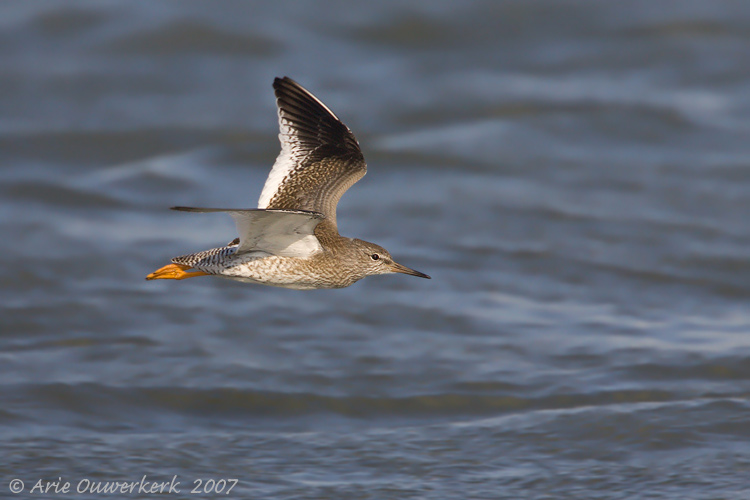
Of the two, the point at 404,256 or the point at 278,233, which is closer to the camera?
the point at 278,233

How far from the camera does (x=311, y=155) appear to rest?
820 cm

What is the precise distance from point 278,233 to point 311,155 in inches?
40.4

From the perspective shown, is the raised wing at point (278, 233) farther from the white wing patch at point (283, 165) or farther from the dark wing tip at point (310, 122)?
the dark wing tip at point (310, 122)

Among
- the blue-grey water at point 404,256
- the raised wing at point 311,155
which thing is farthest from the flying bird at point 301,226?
the blue-grey water at point 404,256

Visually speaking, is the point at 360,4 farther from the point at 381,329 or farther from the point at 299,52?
the point at 381,329

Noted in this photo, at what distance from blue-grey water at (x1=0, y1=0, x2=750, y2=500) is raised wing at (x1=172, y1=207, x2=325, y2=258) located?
214 cm

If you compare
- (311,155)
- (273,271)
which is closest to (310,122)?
(311,155)

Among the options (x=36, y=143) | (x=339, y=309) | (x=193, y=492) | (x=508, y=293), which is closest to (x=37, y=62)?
(x=36, y=143)

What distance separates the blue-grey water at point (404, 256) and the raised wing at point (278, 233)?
7.03 feet

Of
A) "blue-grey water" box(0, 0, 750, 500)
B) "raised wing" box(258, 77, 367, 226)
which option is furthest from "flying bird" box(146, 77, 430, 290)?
"blue-grey water" box(0, 0, 750, 500)

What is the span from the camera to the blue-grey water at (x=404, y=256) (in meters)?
9.33

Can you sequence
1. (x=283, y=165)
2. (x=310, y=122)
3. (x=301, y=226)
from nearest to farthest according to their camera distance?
(x=301, y=226) < (x=283, y=165) < (x=310, y=122)

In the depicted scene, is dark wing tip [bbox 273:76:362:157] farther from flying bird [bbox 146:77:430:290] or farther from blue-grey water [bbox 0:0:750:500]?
blue-grey water [bbox 0:0:750:500]

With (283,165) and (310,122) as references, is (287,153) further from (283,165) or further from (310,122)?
(310,122)
